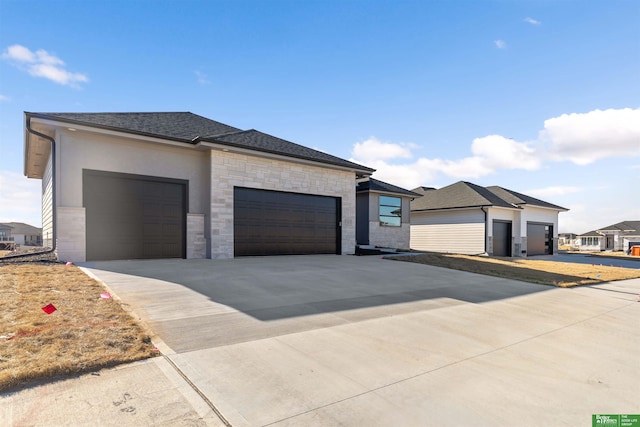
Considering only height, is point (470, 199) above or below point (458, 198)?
below

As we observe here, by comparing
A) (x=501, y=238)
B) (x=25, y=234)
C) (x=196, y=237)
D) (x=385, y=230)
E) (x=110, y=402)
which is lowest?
(x=25, y=234)

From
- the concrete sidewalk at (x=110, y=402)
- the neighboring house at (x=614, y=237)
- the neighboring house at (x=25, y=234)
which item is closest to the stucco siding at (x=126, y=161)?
the concrete sidewalk at (x=110, y=402)

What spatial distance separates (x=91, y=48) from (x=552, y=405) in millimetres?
13847

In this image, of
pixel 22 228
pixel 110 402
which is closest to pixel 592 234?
pixel 110 402

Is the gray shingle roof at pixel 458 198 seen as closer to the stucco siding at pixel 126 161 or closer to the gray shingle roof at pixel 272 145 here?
the gray shingle roof at pixel 272 145

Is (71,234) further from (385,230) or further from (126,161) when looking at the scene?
(385,230)

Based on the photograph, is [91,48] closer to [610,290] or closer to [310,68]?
[310,68]

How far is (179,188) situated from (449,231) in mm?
19839

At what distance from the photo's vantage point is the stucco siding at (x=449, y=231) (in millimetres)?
23188

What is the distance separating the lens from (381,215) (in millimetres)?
21062

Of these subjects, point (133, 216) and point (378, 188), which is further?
point (378, 188)

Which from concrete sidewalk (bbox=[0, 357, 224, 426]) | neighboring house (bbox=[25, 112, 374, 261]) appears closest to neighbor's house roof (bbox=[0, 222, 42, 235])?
neighboring house (bbox=[25, 112, 374, 261])

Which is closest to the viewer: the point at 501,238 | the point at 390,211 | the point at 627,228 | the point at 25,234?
the point at 390,211

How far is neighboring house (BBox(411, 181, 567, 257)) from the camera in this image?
23136 mm
